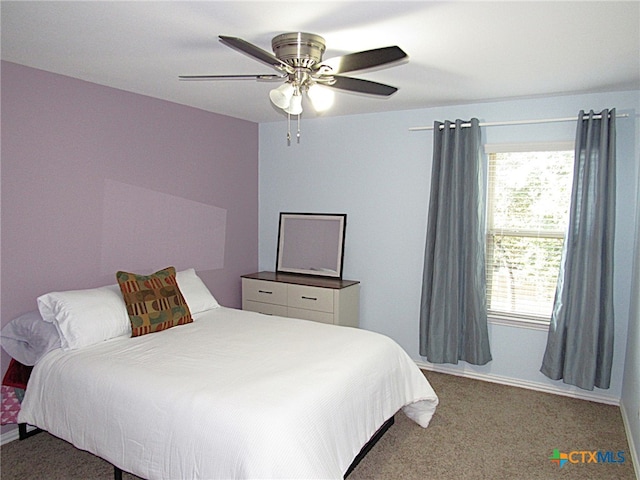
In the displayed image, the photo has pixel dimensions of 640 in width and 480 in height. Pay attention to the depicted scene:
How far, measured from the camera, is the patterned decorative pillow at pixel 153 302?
307 centimetres

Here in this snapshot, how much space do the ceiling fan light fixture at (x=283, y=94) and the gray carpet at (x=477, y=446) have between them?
6.65ft

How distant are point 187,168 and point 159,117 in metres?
0.48

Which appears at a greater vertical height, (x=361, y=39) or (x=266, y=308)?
(x=361, y=39)

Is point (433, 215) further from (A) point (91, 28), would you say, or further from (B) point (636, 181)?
(A) point (91, 28)

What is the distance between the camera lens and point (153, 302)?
3186 mm

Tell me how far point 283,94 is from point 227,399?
1.43m

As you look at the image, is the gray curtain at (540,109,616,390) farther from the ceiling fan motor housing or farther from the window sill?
the ceiling fan motor housing

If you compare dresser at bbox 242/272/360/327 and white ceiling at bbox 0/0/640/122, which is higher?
white ceiling at bbox 0/0/640/122

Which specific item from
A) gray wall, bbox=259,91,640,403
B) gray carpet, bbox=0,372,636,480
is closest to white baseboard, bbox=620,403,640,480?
gray carpet, bbox=0,372,636,480

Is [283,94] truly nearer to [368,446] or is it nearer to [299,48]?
[299,48]

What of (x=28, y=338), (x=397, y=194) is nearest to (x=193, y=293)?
(x=28, y=338)

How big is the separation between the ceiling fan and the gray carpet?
2.06 m

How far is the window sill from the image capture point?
3805mm

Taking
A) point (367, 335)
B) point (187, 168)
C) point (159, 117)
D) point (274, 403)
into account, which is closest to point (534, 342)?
point (367, 335)
